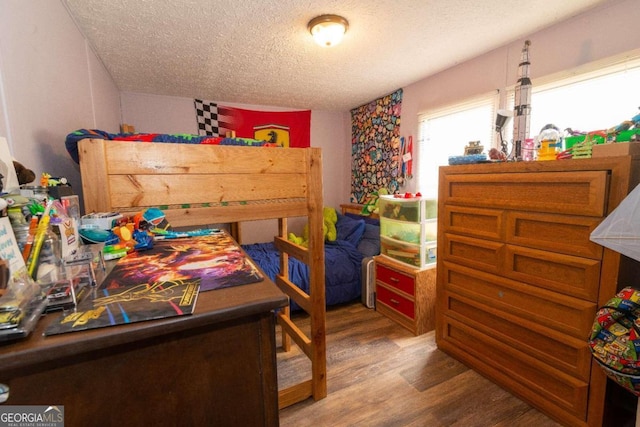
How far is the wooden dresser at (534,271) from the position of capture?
47.1 inches

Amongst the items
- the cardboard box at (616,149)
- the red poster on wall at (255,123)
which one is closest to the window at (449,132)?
the cardboard box at (616,149)

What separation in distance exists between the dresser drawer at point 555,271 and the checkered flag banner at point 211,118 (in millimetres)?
3188

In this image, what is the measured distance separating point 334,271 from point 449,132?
1.70 m

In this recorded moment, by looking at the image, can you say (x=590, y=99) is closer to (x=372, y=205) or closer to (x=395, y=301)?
(x=395, y=301)

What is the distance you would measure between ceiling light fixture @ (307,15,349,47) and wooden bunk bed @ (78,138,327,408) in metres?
0.82

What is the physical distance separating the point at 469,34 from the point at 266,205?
6.05 ft

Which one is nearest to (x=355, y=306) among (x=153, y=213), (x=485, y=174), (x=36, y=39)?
(x=485, y=174)

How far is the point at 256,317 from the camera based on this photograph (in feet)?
1.78

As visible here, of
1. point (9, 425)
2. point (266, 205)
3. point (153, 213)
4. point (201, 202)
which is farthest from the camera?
point (266, 205)

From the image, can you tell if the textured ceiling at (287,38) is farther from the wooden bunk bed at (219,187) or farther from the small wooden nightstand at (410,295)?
the small wooden nightstand at (410,295)

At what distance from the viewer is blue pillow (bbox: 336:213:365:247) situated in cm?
318

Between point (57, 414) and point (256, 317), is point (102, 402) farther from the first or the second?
point (256, 317)

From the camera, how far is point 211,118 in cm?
336

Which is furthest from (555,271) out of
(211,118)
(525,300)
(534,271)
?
(211,118)
